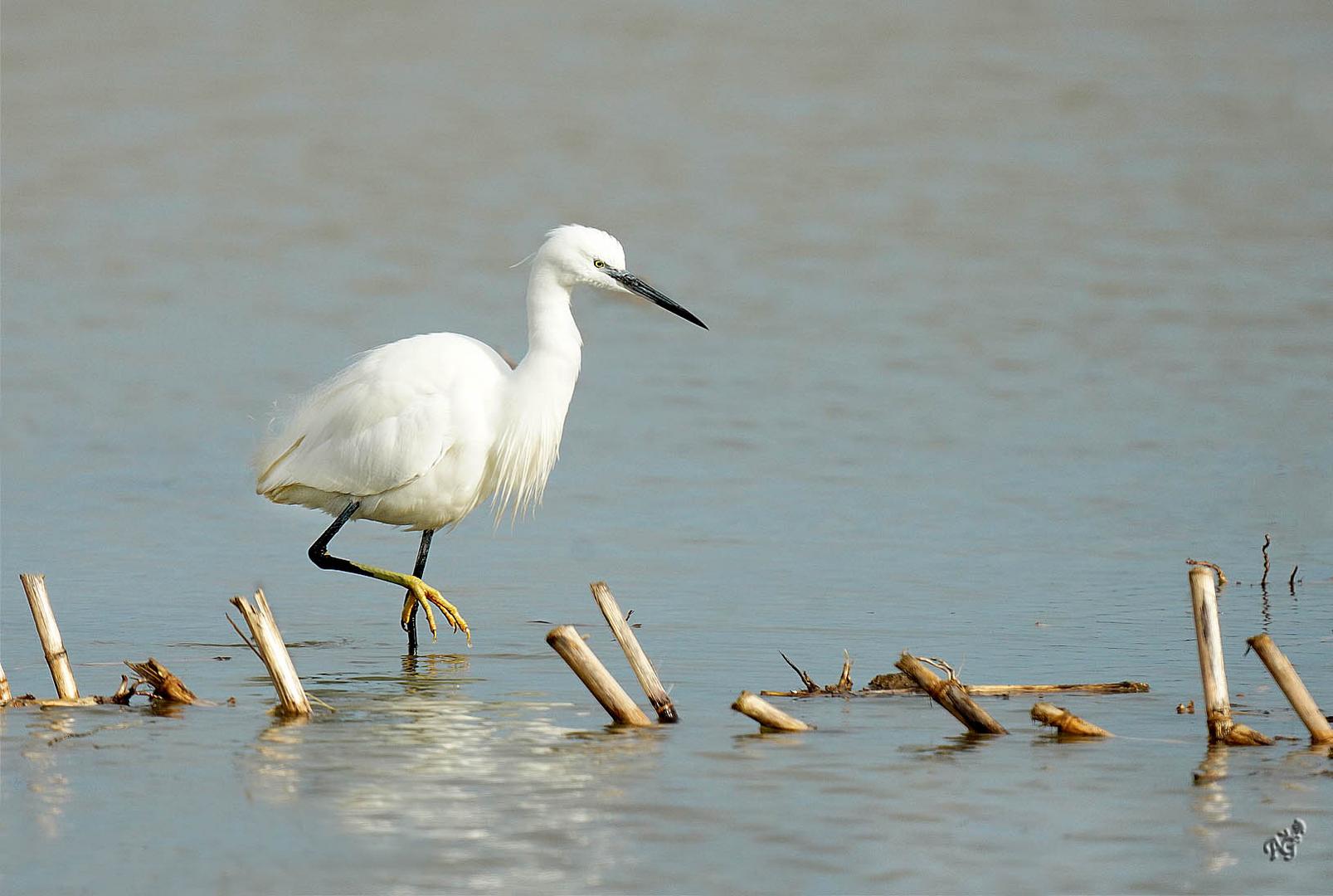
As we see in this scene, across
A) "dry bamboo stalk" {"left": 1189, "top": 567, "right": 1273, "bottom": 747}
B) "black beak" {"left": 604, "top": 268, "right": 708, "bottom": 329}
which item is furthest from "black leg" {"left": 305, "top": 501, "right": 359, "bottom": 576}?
"dry bamboo stalk" {"left": 1189, "top": 567, "right": 1273, "bottom": 747}

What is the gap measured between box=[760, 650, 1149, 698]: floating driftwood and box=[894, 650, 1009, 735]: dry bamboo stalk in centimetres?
39

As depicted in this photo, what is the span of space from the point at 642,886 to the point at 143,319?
39.7ft

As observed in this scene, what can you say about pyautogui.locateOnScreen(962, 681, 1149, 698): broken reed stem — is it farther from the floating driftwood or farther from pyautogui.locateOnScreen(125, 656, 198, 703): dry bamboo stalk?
pyautogui.locateOnScreen(125, 656, 198, 703): dry bamboo stalk

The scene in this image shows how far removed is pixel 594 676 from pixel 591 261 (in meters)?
2.63

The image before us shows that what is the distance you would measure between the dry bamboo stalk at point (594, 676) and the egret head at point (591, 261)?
2.37m

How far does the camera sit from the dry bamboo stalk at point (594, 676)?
567cm

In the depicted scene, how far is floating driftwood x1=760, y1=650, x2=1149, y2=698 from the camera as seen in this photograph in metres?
6.41

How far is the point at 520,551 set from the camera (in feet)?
31.9

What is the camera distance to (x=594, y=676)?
5.81 m

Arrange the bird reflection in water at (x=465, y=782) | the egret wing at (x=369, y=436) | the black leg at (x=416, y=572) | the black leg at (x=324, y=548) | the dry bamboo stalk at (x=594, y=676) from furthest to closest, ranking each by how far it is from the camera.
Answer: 1. the black leg at (x=324, y=548)
2. the egret wing at (x=369, y=436)
3. the black leg at (x=416, y=572)
4. the dry bamboo stalk at (x=594, y=676)
5. the bird reflection in water at (x=465, y=782)

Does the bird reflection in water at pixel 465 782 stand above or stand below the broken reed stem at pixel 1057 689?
below
